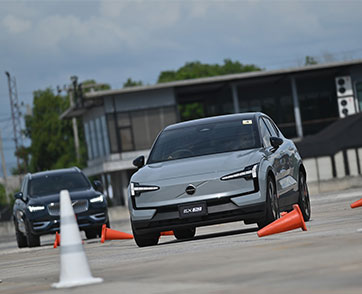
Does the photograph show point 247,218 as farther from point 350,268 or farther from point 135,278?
point 350,268

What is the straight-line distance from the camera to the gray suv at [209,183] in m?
13.2

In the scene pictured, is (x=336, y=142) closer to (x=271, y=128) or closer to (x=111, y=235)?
(x=111, y=235)

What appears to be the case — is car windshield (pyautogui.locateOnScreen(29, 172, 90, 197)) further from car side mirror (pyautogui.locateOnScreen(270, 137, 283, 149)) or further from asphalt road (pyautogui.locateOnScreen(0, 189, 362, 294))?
asphalt road (pyautogui.locateOnScreen(0, 189, 362, 294))

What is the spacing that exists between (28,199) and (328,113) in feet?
181

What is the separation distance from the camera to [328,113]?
76125 mm

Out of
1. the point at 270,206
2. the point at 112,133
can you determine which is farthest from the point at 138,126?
the point at 270,206

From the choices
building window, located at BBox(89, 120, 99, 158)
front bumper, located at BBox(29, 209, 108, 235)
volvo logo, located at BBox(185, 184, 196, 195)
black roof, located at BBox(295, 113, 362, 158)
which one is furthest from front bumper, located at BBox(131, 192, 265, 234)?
building window, located at BBox(89, 120, 99, 158)

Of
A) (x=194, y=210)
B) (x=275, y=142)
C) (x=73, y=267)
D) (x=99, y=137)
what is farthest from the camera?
(x=99, y=137)

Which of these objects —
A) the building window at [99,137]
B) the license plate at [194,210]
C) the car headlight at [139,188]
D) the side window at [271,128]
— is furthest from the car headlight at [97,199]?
the building window at [99,137]

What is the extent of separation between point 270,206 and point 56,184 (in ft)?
36.1

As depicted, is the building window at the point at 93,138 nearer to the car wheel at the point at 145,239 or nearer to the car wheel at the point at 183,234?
the car wheel at the point at 183,234

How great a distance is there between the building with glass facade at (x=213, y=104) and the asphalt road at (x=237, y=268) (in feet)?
195

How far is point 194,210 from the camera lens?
516 inches

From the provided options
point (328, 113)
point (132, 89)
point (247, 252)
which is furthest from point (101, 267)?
point (328, 113)
